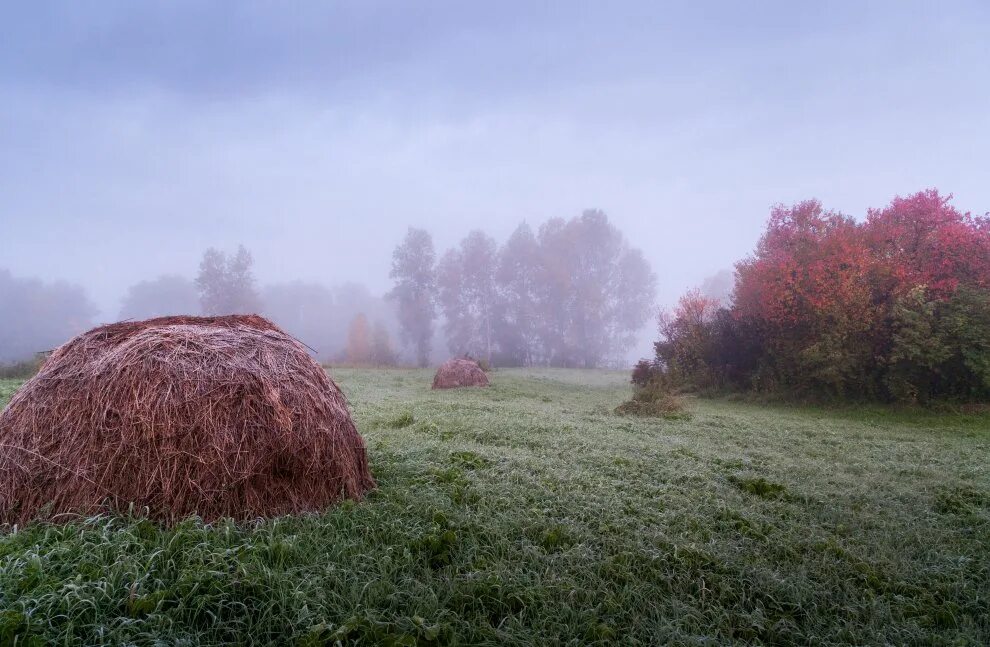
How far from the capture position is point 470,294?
5012cm

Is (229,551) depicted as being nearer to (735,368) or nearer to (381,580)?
(381,580)

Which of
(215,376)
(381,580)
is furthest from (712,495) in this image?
(215,376)

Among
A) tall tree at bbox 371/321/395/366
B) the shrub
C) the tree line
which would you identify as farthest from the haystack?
the tree line

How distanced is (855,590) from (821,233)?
1868 cm

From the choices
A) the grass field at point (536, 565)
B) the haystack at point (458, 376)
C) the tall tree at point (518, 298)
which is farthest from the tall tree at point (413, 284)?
the grass field at point (536, 565)

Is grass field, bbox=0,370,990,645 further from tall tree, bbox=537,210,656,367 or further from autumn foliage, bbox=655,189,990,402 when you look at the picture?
tall tree, bbox=537,210,656,367

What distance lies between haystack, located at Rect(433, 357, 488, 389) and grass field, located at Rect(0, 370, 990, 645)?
12.8 m

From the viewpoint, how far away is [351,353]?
4097 cm

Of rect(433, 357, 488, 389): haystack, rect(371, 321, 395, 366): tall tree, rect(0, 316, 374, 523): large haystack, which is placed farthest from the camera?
rect(371, 321, 395, 366): tall tree

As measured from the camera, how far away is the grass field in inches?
117

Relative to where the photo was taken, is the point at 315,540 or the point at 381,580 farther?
the point at 315,540

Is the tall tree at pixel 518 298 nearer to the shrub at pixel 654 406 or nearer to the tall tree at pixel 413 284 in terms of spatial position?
the tall tree at pixel 413 284

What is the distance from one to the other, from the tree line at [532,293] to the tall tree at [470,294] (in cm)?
10

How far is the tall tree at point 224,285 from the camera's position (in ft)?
156
